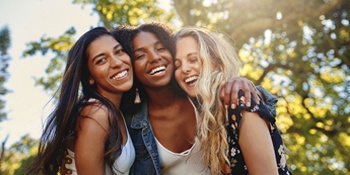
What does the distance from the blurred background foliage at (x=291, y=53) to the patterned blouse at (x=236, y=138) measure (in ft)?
16.2

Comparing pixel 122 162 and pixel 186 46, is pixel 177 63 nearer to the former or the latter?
pixel 186 46

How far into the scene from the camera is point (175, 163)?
3.57m

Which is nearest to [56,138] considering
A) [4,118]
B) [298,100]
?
[4,118]

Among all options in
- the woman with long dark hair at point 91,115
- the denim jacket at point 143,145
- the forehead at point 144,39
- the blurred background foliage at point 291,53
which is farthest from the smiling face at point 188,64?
the blurred background foliage at point 291,53

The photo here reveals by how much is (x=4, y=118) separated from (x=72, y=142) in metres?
2.40

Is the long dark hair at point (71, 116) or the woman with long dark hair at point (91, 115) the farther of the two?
the long dark hair at point (71, 116)

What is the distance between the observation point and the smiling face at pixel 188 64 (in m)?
3.35

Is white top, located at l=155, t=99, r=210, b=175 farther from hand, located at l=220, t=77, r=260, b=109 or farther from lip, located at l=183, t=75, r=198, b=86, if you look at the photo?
hand, located at l=220, t=77, r=260, b=109

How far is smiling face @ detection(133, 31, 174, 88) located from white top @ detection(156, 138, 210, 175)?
1.98ft

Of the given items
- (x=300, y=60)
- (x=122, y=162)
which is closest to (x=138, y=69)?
(x=122, y=162)

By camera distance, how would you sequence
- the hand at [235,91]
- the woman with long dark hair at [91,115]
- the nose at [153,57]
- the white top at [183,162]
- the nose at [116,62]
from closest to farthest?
the hand at [235,91], the woman with long dark hair at [91,115], the nose at [116,62], the white top at [183,162], the nose at [153,57]

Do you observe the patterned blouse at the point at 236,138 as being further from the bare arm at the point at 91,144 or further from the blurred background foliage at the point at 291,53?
the blurred background foliage at the point at 291,53

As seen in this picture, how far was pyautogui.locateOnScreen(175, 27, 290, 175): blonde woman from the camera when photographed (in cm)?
258

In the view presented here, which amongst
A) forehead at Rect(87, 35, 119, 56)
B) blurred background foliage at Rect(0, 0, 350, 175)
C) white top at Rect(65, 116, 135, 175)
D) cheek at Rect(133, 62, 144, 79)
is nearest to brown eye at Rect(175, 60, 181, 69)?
cheek at Rect(133, 62, 144, 79)
